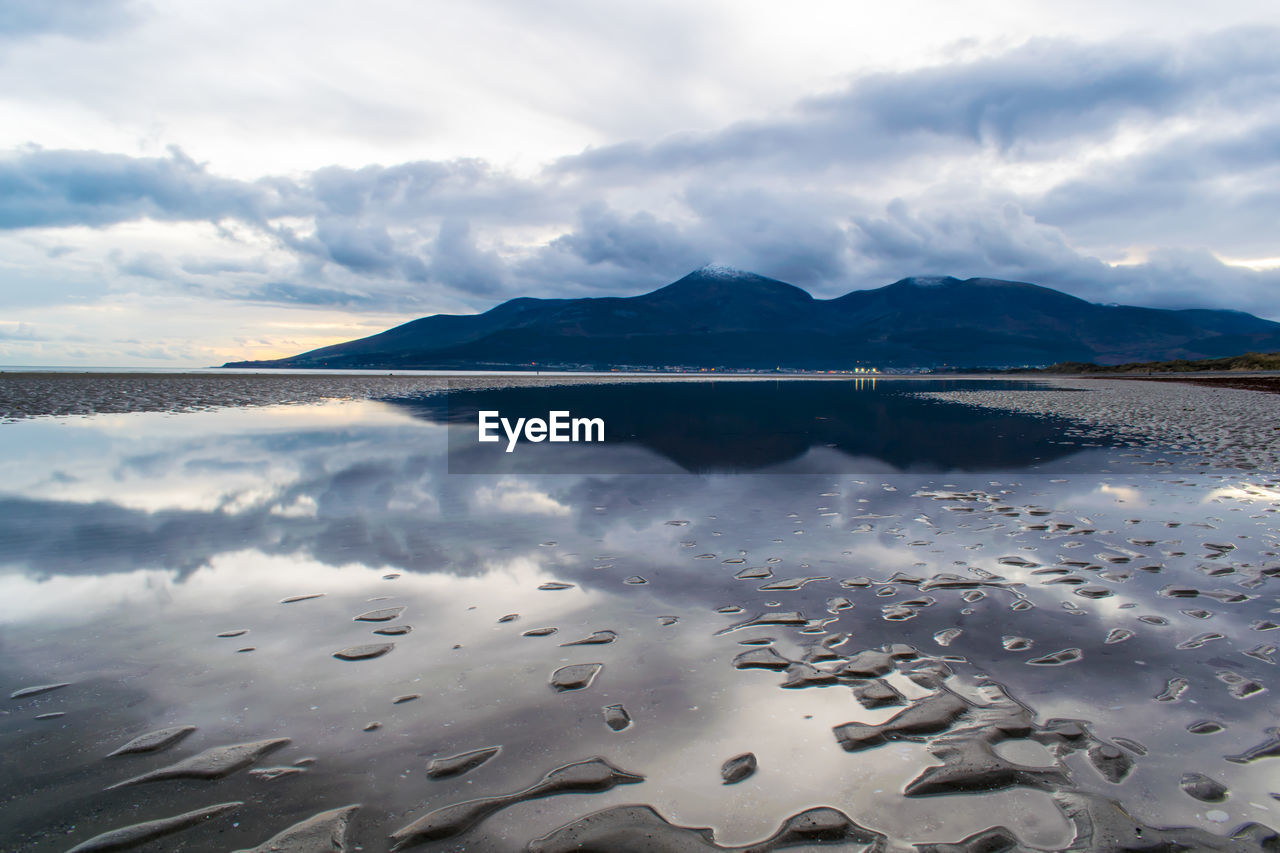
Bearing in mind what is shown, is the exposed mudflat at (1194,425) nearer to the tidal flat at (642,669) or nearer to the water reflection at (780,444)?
the water reflection at (780,444)

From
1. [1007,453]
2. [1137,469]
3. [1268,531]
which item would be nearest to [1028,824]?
[1268,531]

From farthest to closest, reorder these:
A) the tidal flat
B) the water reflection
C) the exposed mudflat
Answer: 1. the exposed mudflat
2. the water reflection
3. the tidal flat

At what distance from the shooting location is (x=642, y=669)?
627 cm

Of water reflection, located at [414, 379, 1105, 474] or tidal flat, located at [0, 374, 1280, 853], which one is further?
water reflection, located at [414, 379, 1105, 474]

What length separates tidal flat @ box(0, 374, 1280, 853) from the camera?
4215mm

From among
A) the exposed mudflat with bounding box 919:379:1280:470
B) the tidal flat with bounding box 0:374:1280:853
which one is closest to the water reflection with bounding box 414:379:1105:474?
the exposed mudflat with bounding box 919:379:1280:470

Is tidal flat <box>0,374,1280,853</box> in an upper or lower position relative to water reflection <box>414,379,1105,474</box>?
lower

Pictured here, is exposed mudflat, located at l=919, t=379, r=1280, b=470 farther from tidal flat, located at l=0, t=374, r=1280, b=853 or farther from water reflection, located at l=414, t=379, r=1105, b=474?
tidal flat, located at l=0, t=374, r=1280, b=853

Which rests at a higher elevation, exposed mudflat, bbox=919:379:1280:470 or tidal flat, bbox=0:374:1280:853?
exposed mudflat, bbox=919:379:1280:470

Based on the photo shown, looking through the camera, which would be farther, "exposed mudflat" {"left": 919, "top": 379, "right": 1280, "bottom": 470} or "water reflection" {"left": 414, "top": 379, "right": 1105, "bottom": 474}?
"exposed mudflat" {"left": 919, "top": 379, "right": 1280, "bottom": 470}

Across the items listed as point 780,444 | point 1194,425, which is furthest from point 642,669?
point 1194,425

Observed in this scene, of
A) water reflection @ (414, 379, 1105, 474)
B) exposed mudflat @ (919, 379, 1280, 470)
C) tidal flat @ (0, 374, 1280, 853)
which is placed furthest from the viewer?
exposed mudflat @ (919, 379, 1280, 470)

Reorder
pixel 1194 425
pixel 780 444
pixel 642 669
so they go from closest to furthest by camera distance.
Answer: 1. pixel 642 669
2. pixel 780 444
3. pixel 1194 425

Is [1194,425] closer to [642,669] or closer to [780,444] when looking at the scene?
[780,444]
